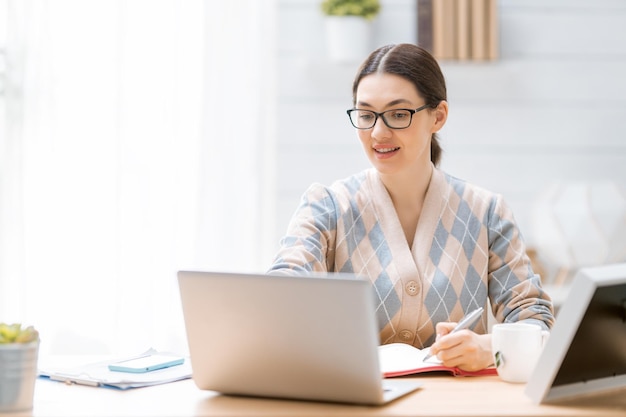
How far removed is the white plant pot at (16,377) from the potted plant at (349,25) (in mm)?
2118

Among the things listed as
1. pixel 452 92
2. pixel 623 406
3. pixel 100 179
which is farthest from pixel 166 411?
pixel 452 92

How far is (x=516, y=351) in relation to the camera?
1.52 meters

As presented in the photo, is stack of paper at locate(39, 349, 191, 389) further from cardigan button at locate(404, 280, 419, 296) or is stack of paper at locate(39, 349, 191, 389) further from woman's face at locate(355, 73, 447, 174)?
woman's face at locate(355, 73, 447, 174)

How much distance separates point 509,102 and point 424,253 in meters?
1.47

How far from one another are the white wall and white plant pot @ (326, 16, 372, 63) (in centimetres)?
7

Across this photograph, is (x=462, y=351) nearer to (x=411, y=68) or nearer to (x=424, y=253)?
(x=424, y=253)

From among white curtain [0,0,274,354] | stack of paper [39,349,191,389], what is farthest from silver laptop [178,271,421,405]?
white curtain [0,0,274,354]

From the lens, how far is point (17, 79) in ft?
10.3

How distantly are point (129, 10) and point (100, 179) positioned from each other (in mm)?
635

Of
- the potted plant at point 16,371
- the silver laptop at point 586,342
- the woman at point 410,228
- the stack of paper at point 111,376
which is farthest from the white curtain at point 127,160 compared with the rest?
the silver laptop at point 586,342

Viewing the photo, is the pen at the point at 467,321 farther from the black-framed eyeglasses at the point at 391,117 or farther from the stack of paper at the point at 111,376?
the black-framed eyeglasses at the point at 391,117

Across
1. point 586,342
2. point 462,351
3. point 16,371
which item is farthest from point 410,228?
A: point 16,371

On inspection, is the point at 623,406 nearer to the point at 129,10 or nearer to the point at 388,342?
the point at 388,342

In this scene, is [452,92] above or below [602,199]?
above
